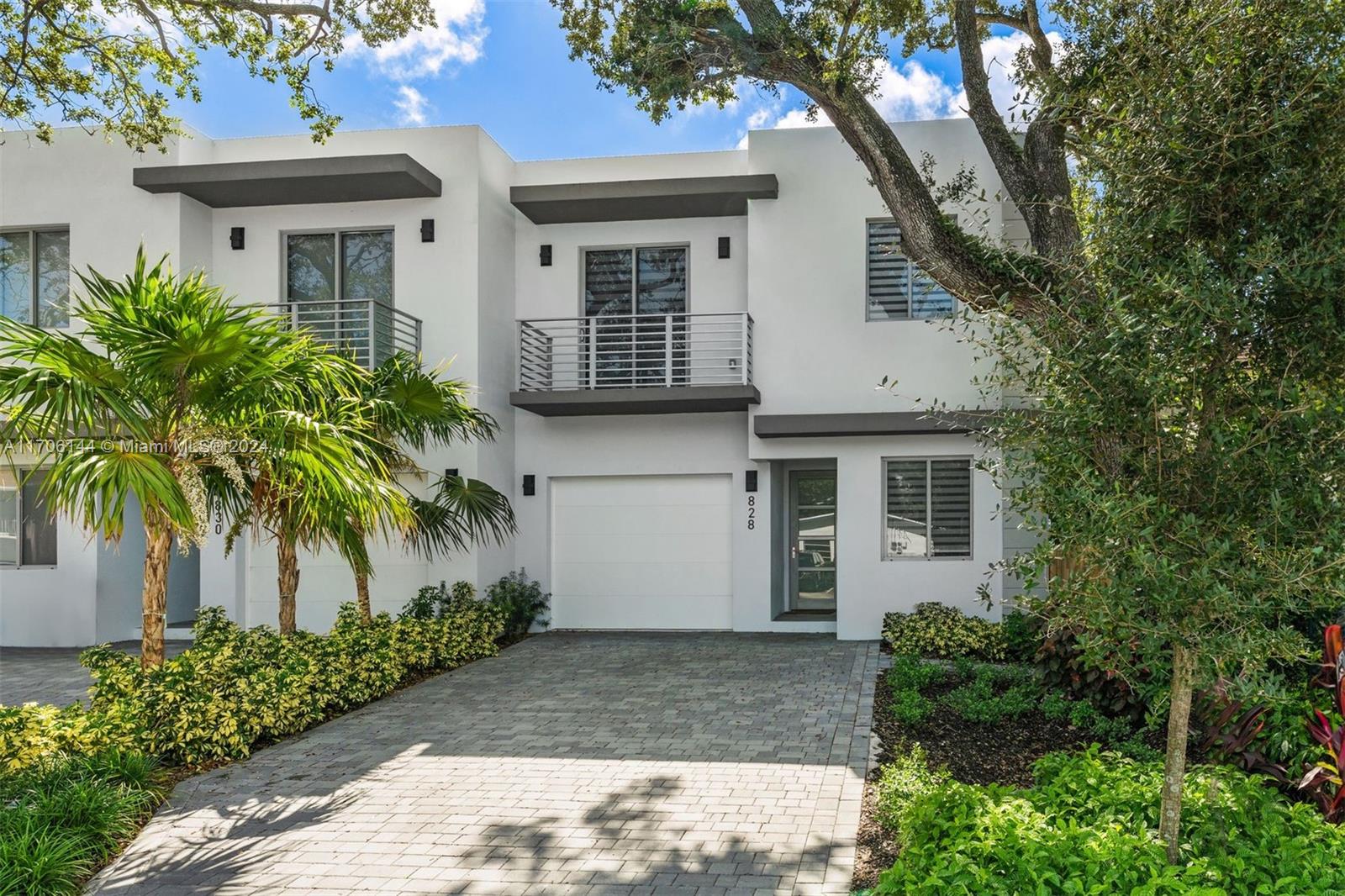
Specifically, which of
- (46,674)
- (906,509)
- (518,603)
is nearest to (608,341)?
(518,603)

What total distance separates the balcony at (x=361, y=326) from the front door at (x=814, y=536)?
5.82 meters

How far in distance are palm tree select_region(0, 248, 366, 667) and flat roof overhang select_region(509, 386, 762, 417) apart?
591 centimetres

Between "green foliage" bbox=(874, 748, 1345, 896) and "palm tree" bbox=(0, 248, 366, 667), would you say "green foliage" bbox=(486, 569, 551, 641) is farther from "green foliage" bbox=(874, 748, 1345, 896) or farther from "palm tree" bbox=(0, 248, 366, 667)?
"green foliage" bbox=(874, 748, 1345, 896)

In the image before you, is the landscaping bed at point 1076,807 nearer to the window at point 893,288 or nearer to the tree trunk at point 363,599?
the tree trunk at point 363,599

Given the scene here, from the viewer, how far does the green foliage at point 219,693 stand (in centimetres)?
677

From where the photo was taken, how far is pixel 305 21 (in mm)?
10016

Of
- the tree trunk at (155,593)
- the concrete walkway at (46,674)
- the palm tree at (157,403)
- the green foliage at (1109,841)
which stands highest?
the palm tree at (157,403)

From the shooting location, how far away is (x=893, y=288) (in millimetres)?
13945

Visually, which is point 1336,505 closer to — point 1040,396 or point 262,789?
point 1040,396

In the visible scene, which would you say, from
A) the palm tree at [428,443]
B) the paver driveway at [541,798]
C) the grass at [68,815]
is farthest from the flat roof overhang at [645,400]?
the grass at [68,815]

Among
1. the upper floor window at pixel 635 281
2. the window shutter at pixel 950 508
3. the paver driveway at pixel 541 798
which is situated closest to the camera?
the paver driveway at pixel 541 798

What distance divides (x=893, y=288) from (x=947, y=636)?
4.71 metres

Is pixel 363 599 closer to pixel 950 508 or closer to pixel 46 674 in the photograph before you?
pixel 46 674

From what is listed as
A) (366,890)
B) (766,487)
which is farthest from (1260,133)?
(766,487)
